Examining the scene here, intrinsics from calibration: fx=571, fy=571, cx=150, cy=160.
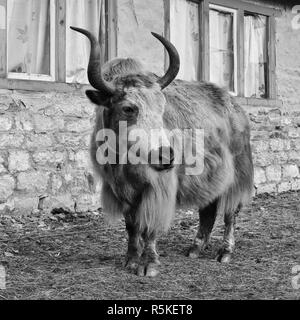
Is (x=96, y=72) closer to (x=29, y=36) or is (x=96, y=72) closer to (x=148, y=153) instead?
(x=148, y=153)

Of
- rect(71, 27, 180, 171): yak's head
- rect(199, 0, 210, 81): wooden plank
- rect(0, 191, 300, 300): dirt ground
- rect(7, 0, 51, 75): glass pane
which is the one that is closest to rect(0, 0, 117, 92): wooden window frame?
rect(7, 0, 51, 75): glass pane

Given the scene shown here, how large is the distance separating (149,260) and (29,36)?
11.9ft

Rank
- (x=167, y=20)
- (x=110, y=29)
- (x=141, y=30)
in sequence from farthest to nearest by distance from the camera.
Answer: (x=167, y=20), (x=141, y=30), (x=110, y=29)

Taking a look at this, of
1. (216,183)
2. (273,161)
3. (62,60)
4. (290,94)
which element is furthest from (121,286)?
(290,94)

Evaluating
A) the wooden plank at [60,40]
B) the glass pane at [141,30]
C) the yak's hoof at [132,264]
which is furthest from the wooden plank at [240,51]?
the yak's hoof at [132,264]

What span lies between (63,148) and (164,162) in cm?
321

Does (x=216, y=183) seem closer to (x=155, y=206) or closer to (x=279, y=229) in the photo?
(x=155, y=206)

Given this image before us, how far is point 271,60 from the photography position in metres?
9.93

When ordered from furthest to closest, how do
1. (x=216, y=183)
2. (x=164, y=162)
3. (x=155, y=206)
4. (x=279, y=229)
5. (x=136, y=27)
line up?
(x=136, y=27) < (x=279, y=229) < (x=216, y=183) < (x=155, y=206) < (x=164, y=162)

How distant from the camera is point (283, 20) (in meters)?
10.1

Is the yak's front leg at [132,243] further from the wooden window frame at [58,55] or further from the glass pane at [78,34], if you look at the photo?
the glass pane at [78,34]

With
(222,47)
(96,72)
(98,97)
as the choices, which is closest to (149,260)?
(98,97)

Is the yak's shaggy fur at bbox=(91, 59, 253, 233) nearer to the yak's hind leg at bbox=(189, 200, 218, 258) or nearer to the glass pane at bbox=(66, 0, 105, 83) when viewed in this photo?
Answer: the yak's hind leg at bbox=(189, 200, 218, 258)

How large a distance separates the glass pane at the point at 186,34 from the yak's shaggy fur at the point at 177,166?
301 cm
